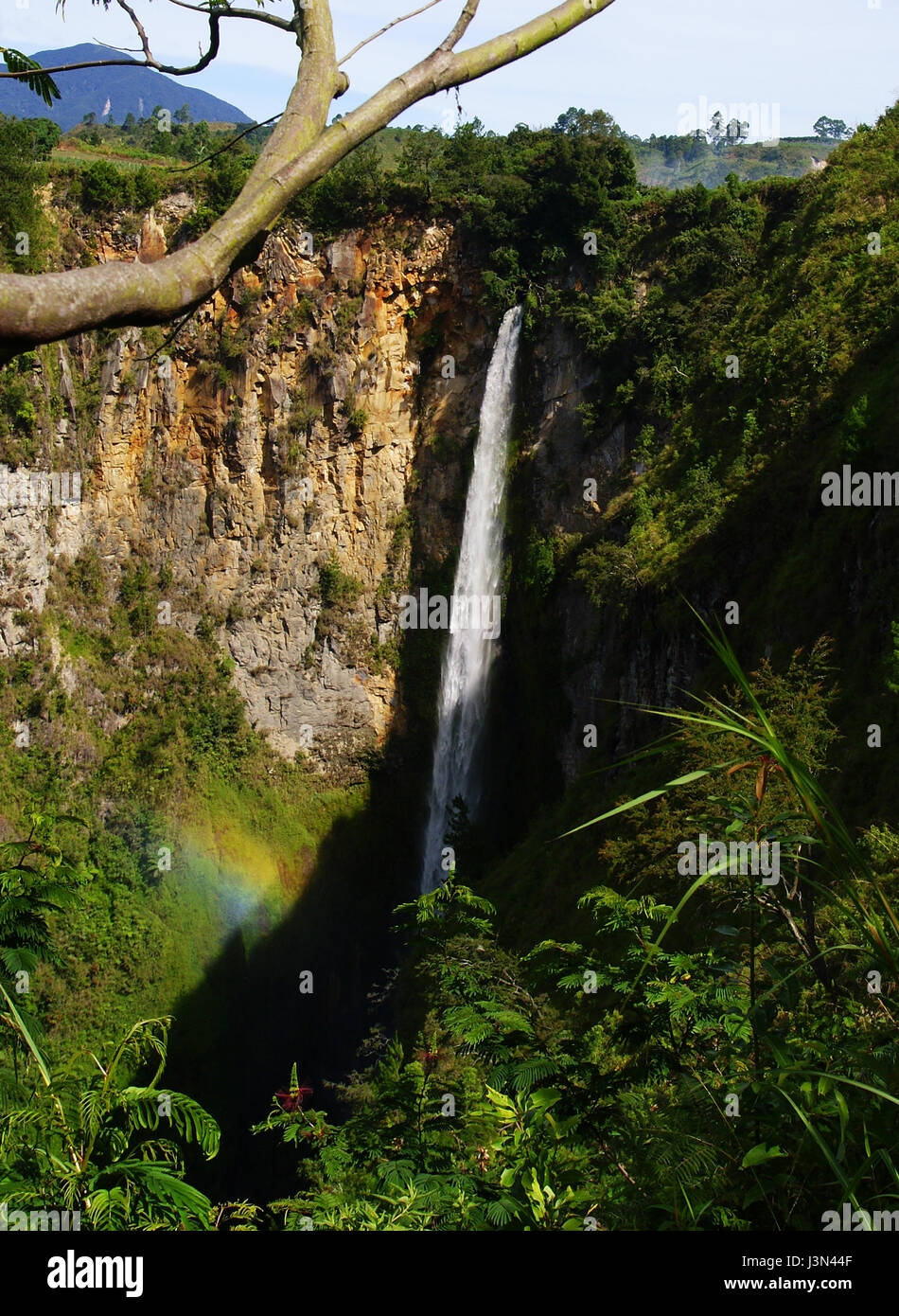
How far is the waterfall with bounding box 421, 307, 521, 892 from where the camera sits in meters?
28.6

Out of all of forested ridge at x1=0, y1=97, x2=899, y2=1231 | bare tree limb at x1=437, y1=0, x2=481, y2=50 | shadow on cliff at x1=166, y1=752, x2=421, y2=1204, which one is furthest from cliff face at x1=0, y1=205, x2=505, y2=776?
bare tree limb at x1=437, y1=0, x2=481, y2=50

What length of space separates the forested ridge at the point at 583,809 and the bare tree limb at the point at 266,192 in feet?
4.78

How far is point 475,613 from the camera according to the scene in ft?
96.0

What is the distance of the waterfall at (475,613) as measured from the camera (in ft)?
93.8

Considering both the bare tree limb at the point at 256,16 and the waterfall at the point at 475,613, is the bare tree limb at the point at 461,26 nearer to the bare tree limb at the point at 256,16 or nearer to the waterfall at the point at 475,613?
the bare tree limb at the point at 256,16

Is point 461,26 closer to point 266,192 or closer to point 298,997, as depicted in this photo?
point 266,192

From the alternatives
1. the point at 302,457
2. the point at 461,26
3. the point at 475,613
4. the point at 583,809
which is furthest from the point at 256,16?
the point at 302,457

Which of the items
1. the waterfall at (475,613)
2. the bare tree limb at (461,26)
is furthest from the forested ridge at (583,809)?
the bare tree limb at (461,26)

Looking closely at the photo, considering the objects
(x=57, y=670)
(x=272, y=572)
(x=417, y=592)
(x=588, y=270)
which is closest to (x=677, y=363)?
(x=588, y=270)

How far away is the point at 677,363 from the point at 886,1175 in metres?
23.1

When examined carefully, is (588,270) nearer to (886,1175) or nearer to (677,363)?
(677,363)

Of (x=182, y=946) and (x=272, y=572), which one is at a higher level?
(x=272, y=572)

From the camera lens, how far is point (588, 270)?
89.5 feet

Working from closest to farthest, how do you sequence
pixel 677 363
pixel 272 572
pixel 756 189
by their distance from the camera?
1. pixel 677 363
2. pixel 756 189
3. pixel 272 572
